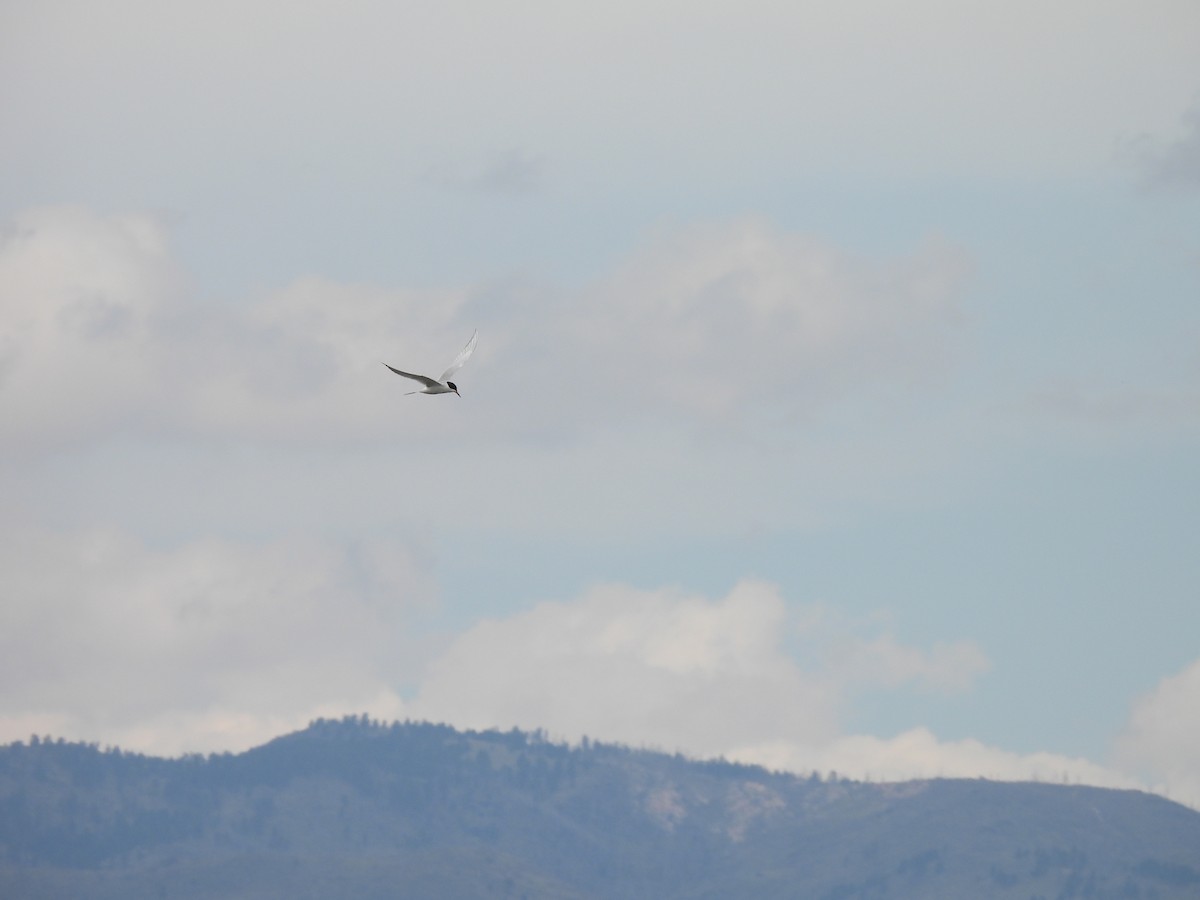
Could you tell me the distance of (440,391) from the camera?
111 metres
